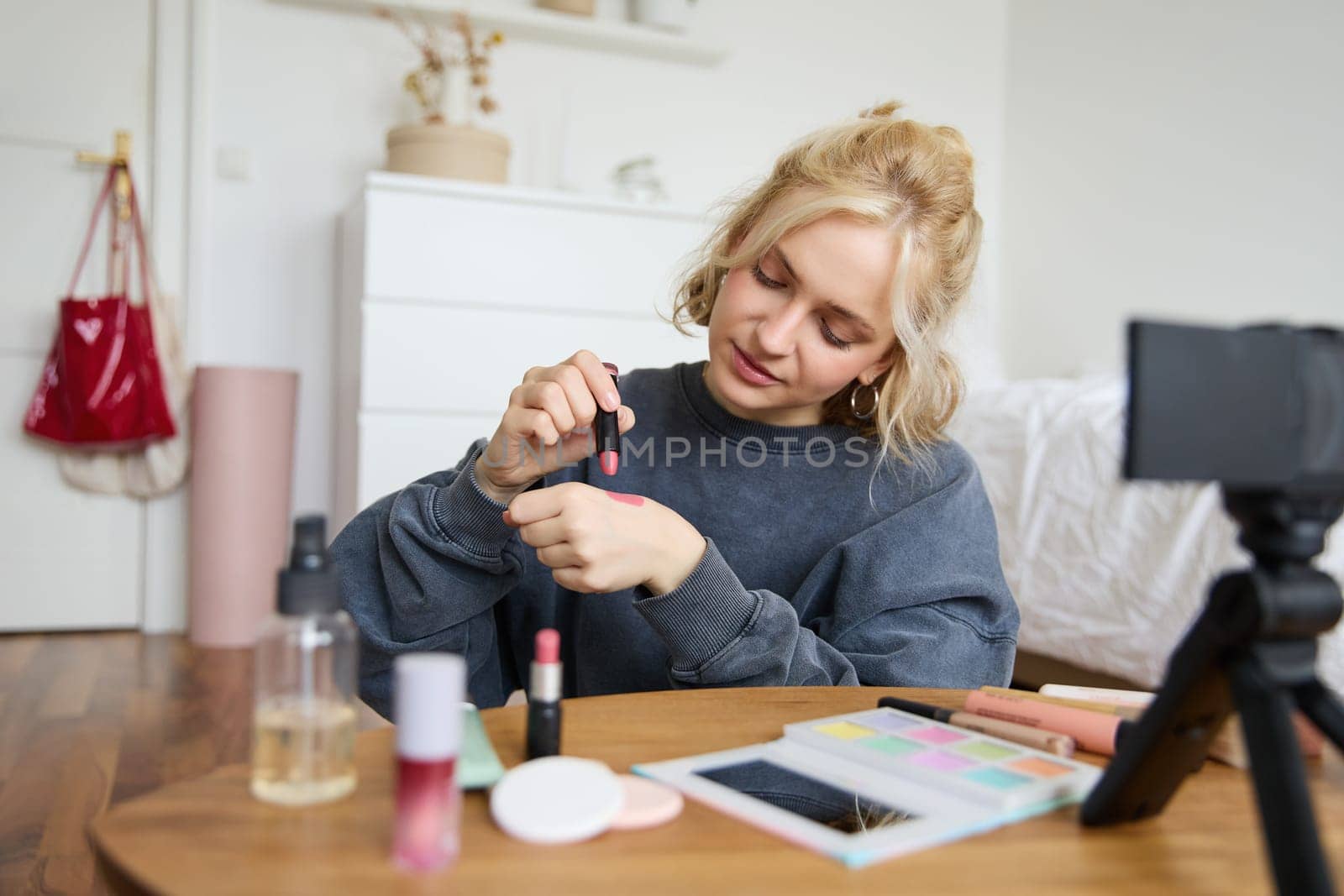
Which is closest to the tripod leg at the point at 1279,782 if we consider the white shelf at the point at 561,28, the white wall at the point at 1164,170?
the white wall at the point at 1164,170

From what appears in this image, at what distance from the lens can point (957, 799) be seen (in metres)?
0.53

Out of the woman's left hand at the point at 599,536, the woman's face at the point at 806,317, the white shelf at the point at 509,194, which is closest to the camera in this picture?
the woman's left hand at the point at 599,536

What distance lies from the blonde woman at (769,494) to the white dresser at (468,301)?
1.48 meters

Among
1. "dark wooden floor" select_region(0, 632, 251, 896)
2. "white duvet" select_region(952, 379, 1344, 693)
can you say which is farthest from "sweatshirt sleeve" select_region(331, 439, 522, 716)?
"white duvet" select_region(952, 379, 1344, 693)

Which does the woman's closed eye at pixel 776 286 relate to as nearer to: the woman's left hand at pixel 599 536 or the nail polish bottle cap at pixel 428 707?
the woman's left hand at pixel 599 536

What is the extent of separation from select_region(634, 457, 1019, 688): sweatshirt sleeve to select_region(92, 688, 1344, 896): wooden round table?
219 millimetres

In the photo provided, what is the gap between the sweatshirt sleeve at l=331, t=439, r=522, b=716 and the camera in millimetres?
892

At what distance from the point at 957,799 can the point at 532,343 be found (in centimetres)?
229

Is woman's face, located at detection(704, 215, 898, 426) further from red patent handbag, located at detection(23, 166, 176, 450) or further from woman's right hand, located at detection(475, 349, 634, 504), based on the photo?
red patent handbag, located at detection(23, 166, 176, 450)

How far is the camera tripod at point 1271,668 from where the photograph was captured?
0.43 metres

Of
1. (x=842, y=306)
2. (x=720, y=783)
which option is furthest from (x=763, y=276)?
(x=720, y=783)

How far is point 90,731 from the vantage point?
1967mm

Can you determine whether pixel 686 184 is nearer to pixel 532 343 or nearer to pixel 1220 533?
pixel 532 343

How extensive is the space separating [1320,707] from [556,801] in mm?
336
